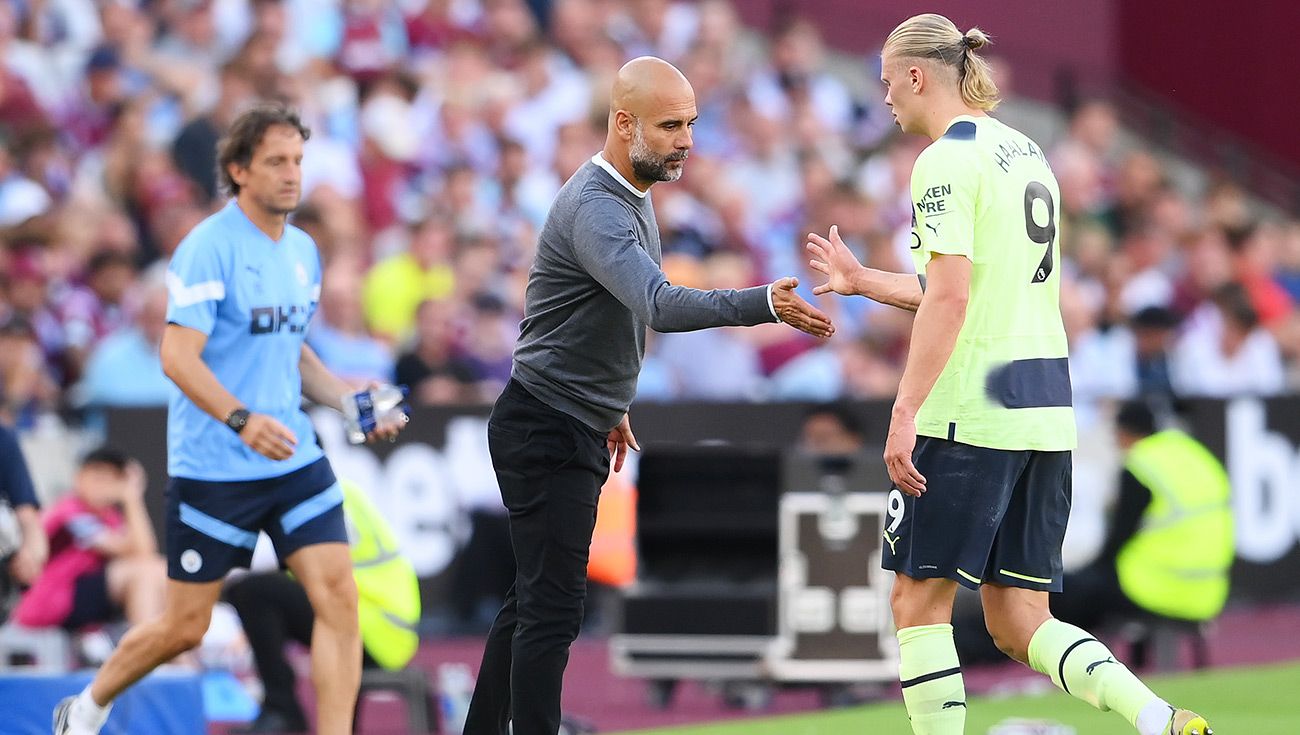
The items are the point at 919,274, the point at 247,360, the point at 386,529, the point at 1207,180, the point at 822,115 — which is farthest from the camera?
the point at 1207,180

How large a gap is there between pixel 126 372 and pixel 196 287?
588 cm

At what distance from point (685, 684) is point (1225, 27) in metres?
15.9

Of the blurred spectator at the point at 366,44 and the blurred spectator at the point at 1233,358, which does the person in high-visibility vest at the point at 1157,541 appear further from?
the blurred spectator at the point at 366,44

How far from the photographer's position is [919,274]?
653cm

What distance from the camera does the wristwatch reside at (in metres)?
7.31

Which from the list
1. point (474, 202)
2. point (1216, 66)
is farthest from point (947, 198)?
point (1216, 66)

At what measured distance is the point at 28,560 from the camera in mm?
9250

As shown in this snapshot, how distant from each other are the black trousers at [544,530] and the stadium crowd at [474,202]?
569 cm

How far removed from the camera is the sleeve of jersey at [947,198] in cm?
633

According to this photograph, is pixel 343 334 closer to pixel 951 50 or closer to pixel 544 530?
pixel 544 530

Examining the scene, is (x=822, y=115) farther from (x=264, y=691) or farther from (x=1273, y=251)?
(x=264, y=691)

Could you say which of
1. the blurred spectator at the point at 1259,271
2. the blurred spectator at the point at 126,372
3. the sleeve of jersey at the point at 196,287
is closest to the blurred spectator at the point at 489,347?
the blurred spectator at the point at 126,372

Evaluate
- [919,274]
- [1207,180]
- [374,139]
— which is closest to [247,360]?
[919,274]

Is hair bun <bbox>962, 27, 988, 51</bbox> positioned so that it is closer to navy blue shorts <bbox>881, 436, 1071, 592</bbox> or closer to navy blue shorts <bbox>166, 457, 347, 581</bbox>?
navy blue shorts <bbox>881, 436, 1071, 592</bbox>
